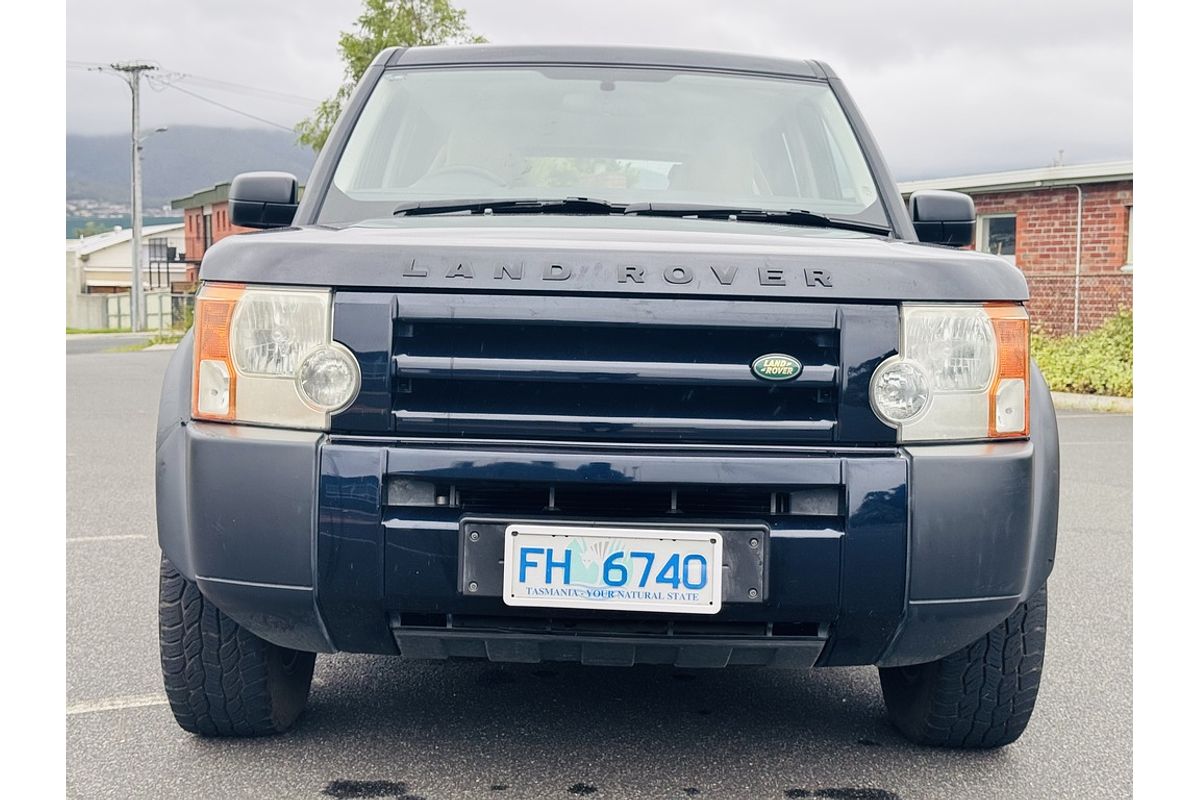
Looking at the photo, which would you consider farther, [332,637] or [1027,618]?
[1027,618]

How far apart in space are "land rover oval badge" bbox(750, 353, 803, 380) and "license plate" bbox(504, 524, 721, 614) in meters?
0.35

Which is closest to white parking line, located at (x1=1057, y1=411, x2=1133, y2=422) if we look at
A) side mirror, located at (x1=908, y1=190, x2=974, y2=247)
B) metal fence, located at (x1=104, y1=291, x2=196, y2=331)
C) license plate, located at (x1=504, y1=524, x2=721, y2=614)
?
side mirror, located at (x1=908, y1=190, x2=974, y2=247)

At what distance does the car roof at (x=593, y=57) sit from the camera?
13.4 ft

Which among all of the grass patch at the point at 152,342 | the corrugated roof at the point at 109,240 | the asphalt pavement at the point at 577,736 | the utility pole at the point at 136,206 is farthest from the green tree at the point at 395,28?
the corrugated roof at the point at 109,240

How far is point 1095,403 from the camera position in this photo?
548 inches

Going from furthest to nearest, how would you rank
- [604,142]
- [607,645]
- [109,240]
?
1. [109,240]
2. [604,142]
3. [607,645]

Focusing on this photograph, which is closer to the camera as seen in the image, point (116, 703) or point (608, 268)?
point (608, 268)

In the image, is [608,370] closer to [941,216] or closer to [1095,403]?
[941,216]

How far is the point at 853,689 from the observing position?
12.3 feet

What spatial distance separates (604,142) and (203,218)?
56056mm

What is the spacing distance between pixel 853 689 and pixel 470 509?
1638mm

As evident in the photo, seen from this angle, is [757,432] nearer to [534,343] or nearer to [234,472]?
[534,343]

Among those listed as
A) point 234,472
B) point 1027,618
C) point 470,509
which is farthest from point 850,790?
point 234,472

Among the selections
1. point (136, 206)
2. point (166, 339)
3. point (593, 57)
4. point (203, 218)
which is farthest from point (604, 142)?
point (203, 218)
